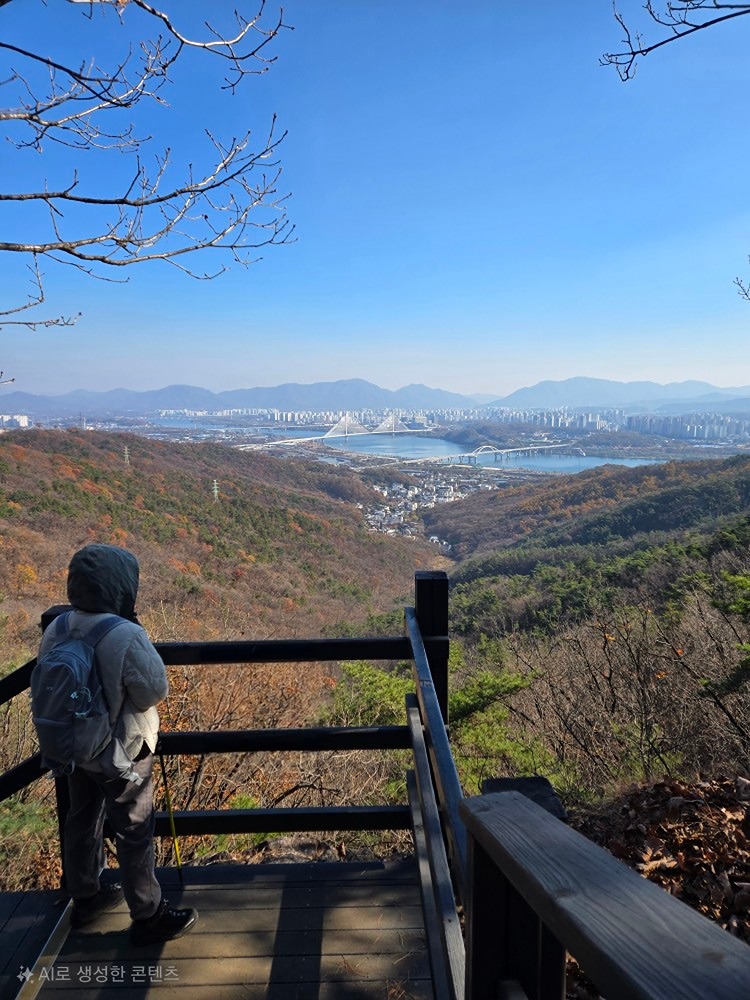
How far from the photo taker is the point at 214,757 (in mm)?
5707

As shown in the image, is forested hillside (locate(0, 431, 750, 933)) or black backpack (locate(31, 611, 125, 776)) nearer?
black backpack (locate(31, 611, 125, 776))

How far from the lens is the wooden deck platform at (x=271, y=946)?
2.06 m

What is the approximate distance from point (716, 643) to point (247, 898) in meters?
6.79

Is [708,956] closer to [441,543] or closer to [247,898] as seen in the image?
[247,898]

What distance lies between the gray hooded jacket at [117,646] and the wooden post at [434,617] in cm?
100

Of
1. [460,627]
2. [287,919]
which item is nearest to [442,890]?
[287,919]

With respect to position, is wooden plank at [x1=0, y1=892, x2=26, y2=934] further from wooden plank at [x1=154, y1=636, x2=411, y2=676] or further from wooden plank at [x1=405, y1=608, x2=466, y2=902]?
wooden plank at [x1=405, y1=608, x2=466, y2=902]

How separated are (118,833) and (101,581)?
928mm

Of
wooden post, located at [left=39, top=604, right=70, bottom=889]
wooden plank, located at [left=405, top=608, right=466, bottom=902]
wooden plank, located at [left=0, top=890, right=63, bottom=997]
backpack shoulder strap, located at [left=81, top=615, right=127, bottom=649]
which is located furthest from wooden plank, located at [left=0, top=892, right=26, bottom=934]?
wooden plank, located at [left=405, top=608, right=466, bottom=902]

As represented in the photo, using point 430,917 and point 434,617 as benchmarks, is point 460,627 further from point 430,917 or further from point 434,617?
point 430,917

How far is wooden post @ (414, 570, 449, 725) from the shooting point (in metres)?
2.46

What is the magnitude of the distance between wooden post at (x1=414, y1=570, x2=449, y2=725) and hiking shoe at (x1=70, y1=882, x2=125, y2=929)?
1.50 m

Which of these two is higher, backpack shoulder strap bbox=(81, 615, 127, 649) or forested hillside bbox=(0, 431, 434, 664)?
backpack shoulder strap bbox=(81, 615, 127, 649)

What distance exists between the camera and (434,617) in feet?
8.16
